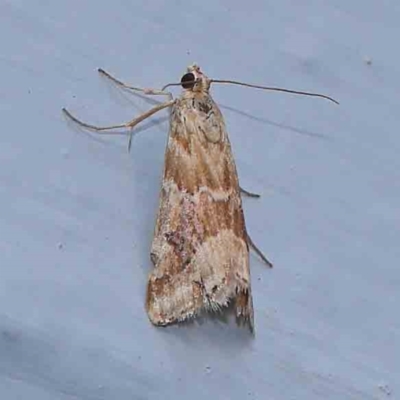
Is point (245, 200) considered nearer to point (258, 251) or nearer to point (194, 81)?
point (258, 251)

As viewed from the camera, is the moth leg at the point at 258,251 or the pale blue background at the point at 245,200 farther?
the moth leg at the point at 258,251

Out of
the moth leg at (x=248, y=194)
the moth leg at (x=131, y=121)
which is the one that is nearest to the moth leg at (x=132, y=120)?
the moth leg at (x=131, y=121)

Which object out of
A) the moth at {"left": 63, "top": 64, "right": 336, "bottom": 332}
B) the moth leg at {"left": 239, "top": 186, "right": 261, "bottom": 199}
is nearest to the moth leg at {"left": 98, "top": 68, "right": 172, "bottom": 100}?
the moth at {"left": 63, "top": 64, "right": 336, "bottom": 332}

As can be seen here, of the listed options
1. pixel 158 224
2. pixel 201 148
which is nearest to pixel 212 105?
pixel 201 148

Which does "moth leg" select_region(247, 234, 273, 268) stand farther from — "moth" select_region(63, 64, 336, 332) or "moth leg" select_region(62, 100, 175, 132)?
"moth leg" select_region(62, 100, 175, 132)

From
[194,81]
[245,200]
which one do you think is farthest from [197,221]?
[194,81]

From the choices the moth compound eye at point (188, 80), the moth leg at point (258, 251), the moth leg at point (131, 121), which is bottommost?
the moth leg at point (258, 251)

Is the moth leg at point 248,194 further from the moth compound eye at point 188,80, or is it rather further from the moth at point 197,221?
the moth compound eye at point 188,80
